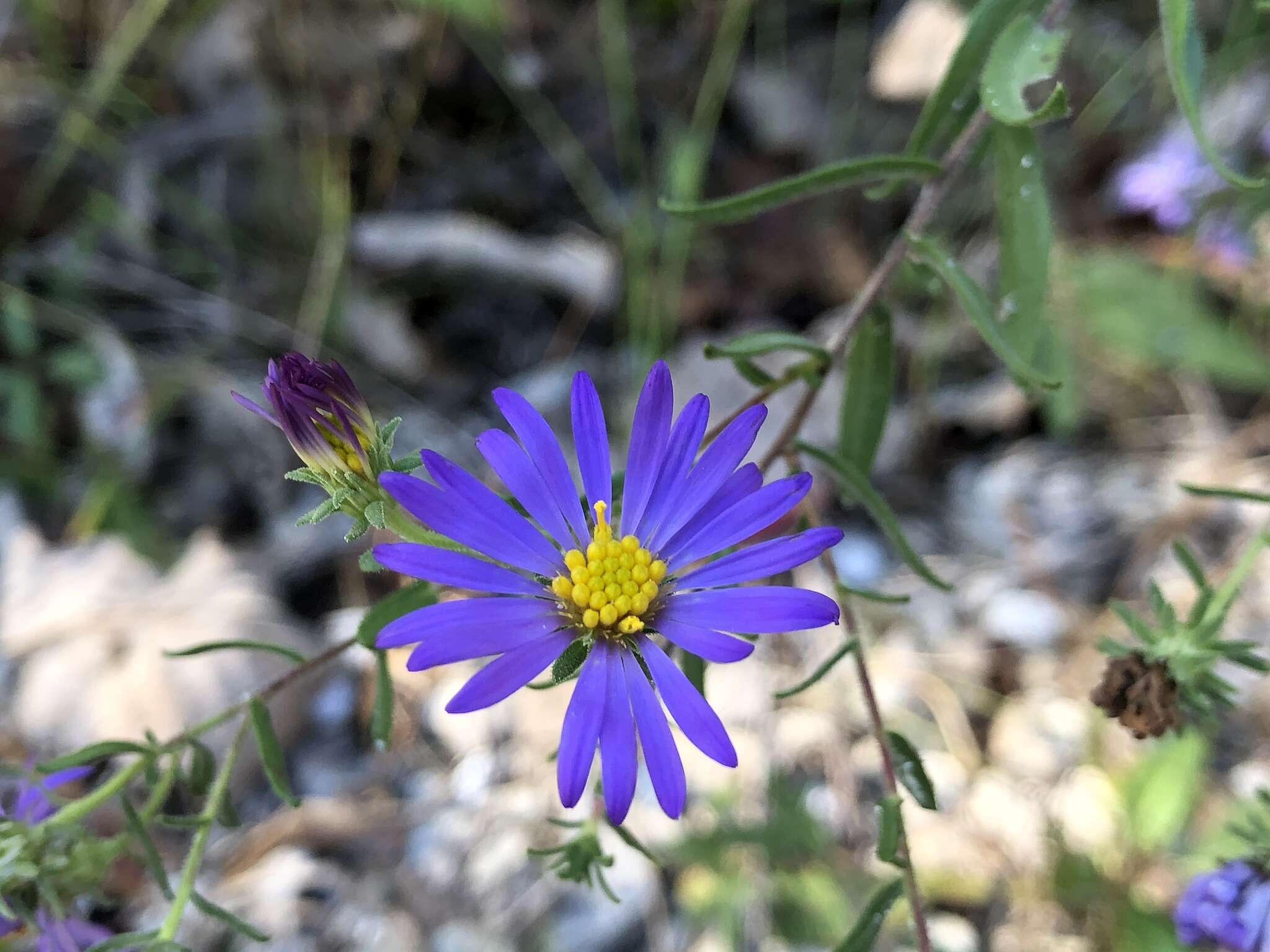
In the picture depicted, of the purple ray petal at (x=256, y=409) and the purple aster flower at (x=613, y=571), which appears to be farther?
the purple ray petal at (x=256, y=409)

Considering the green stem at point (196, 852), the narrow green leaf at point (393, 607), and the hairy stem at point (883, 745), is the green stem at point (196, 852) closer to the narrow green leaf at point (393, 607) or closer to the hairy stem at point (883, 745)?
the narrow green leaf at point (393, 607)

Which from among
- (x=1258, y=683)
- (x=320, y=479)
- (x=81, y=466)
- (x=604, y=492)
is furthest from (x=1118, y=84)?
(x=81, y=466)

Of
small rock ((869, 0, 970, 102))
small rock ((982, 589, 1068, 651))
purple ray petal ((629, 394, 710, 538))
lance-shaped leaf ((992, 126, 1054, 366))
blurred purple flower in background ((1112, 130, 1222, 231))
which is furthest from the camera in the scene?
small rock ((869, 0, 970, 102))

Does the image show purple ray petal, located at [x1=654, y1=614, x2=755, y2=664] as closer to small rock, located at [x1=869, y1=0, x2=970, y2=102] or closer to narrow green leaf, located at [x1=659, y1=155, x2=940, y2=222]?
narrow green leaf, located at [x1=659, y1=155, x2=940, y2=222]

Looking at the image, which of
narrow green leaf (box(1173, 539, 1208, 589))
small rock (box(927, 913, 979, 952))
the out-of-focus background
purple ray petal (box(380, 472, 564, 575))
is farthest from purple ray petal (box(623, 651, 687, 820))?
small rock (box(927, 913, 979, 952))

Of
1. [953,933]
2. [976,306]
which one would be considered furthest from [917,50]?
[953,933]

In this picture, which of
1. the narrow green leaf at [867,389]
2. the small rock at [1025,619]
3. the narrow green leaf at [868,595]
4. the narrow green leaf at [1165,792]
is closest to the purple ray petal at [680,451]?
the narrow green leaf at [868,595]

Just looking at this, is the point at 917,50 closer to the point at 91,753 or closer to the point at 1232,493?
the point at 1232,493
